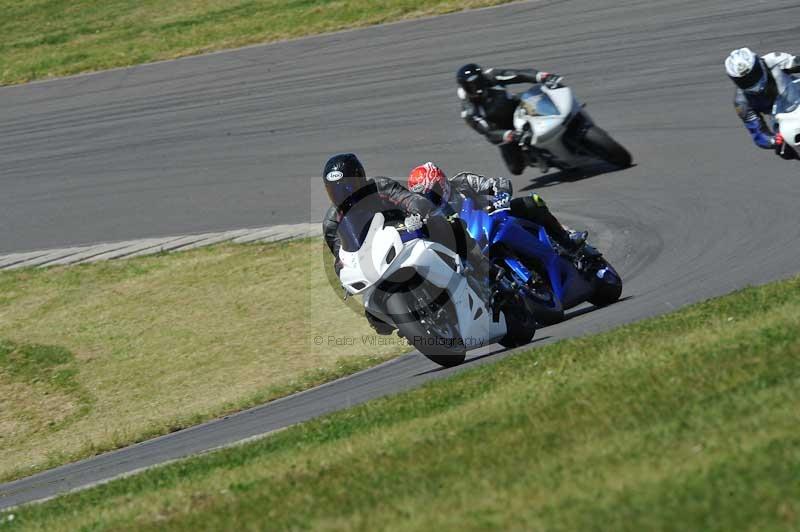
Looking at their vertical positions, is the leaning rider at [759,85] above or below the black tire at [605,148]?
above

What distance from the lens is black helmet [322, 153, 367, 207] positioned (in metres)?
9.48

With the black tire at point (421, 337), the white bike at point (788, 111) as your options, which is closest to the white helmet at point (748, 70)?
the white bike at point (788, 111)

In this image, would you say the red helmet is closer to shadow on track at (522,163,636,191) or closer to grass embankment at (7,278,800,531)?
grass embankment at (7,278,800,531)

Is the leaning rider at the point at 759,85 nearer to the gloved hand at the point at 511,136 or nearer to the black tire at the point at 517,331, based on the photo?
the gloved hand at the point at 511,136

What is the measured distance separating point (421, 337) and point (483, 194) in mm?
1563

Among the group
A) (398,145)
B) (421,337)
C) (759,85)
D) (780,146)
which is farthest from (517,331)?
(398,145)

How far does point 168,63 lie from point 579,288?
16.6m

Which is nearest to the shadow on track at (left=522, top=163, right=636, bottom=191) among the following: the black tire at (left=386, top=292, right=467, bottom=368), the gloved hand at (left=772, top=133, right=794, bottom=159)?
the gloved hand at (left=772, top=133, right=794, bottom=159)

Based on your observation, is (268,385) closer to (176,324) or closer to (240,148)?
(176,324)

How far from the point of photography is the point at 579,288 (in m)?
10.7

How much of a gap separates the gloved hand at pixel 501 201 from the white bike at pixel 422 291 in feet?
2.59

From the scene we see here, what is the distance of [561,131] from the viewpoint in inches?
604

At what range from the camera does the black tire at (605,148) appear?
15.4 m

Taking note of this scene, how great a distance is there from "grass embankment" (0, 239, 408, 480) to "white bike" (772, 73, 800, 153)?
4594 mm
